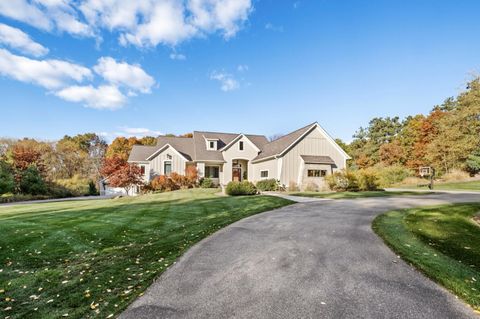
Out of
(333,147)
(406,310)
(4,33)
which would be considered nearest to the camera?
(406,310)

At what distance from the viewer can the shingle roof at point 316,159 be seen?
24.0 m

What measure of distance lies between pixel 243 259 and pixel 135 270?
2.19m

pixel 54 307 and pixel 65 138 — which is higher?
pixel 65 138

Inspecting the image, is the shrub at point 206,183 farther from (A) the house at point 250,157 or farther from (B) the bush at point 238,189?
(B) the bush at point 238,189

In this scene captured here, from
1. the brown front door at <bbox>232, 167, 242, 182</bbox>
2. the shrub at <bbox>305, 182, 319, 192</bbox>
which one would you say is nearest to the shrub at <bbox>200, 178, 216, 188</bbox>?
the brown front door at <bbox>232, 167, 242, 182</bbox>

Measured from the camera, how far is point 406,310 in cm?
334

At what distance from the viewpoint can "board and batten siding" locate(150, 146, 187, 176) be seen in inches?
1101

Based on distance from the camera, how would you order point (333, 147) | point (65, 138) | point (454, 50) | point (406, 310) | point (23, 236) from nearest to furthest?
1. point (406, 310)
2. point (23, 236)
3. point (454, 50)
4. point (333, 147)
5. point (65, 138)

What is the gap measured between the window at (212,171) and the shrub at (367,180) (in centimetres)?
1579

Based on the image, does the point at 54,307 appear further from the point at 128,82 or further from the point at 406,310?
the point at 128,82

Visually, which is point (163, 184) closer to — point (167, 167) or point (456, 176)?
point (167, 167)

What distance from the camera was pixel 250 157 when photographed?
29.9 meters

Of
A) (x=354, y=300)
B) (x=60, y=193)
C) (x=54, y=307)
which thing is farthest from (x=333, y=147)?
(x=60, y=193)

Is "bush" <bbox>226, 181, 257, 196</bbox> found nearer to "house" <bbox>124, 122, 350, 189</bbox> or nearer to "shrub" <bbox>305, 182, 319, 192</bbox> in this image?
"house" <bbox>124, 122, 350, 189</bbox>
